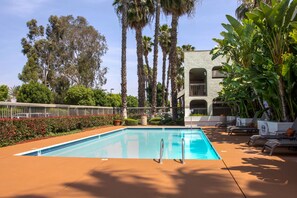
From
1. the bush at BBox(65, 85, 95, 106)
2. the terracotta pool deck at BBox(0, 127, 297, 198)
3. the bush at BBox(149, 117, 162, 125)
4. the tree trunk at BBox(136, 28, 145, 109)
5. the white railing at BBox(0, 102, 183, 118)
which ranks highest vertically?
the tree trunk at BBox(136, 28, 145, 109)

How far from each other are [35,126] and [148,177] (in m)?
10.7

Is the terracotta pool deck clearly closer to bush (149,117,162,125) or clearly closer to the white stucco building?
the white stucco building

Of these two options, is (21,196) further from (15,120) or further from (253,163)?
(15,120)

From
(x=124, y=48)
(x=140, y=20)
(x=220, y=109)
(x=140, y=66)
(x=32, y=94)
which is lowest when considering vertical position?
(x=220, y=109)

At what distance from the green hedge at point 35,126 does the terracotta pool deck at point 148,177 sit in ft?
12.8

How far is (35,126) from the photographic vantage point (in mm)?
15750

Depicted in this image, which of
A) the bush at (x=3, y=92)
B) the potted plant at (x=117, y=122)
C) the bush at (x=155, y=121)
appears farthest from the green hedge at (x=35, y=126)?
the bush at (x=3, y=92)

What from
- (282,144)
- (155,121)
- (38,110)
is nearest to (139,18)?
(155,121)

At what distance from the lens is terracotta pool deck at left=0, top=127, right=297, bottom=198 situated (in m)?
5.51

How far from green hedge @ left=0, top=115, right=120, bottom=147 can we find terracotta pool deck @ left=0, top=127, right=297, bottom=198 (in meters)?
3.91

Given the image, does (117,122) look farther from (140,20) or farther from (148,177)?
(148,177)

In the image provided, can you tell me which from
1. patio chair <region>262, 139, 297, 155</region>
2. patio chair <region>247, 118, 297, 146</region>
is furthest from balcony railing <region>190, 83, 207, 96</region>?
patio chair <region>262, 139, 297, 155</region>

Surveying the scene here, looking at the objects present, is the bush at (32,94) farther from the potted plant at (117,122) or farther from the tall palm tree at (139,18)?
the tall palm tree at (139,18)

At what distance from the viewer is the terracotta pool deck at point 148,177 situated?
217 inches
